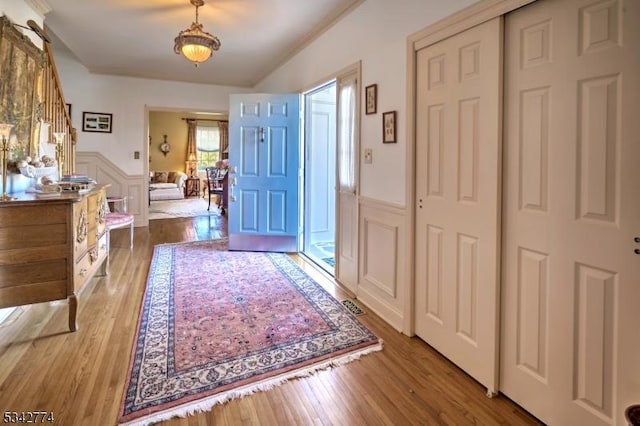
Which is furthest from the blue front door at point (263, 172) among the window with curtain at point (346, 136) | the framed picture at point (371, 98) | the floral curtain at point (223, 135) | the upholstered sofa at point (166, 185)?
the floral curtain at point (223, 135)

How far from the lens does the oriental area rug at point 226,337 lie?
187 cm

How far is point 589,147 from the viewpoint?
1.46 metres

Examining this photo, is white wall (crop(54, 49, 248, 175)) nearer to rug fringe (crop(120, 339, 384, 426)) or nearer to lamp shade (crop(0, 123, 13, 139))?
lamp shade (crop(0, 123, 13, 139))

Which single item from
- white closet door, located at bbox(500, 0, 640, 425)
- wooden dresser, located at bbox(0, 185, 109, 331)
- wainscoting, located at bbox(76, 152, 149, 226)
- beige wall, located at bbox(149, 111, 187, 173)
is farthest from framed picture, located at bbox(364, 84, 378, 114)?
beige wall, located at bbox(149, 111, 187, 173)

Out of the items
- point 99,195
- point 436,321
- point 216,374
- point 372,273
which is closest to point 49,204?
point 99,195

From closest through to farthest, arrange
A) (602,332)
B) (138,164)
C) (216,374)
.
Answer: (602,332) → (216,374) → (138,164)

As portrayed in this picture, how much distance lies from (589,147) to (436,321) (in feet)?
4.29

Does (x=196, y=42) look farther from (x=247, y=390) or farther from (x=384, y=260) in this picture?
(x=247, y=390)

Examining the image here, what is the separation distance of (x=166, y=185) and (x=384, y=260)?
9.28 m

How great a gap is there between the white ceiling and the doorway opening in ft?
2.45

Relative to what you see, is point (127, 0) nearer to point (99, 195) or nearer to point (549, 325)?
point (99, 195)

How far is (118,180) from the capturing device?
631 cm

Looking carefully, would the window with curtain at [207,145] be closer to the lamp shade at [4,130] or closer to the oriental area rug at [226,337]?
the oriental area rug at [226,337]

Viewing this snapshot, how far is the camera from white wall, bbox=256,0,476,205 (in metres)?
2.43
